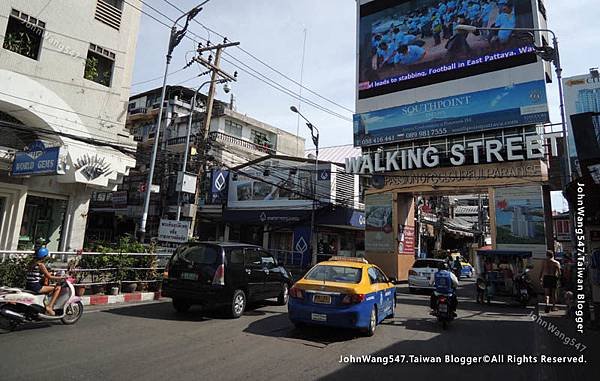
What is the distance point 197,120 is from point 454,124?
23988 millimetres

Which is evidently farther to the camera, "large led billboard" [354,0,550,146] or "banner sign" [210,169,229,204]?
"banner sign" [210,169,229,204]

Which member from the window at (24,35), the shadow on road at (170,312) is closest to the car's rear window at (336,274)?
the shadow on road at (170,312)

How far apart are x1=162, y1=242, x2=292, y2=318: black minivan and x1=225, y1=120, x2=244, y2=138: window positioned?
28.1 m

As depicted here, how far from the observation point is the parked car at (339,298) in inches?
294

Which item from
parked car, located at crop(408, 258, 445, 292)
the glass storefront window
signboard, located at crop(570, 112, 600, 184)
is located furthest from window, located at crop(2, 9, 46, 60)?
parked car, located at crop(408, 258, 445, 292)

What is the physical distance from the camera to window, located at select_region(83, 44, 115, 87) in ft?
50.0

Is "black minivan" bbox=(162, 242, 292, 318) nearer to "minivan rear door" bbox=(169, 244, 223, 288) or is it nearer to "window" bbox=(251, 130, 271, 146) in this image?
"minivan rear door" bbox=(169, 244, 223, 288)

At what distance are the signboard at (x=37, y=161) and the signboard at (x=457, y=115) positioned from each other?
20829 millimetres

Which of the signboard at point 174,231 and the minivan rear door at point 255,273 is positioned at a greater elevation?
the signboard at point 174,231

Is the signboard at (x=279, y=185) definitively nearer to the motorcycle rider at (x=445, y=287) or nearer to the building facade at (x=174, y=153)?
the building facade at (x=174, y=153)

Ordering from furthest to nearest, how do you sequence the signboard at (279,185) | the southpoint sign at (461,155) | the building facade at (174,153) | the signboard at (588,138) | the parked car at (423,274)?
the building facade at (174,153) → the signboard at (279,185) → the southpoint sign at (461,155) → the parked car at (423,274) → the signboard at (588,138)

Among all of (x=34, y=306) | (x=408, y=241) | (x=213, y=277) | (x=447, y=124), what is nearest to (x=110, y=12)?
(x=213, y=277)

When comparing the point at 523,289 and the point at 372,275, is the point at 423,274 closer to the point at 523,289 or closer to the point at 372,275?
the point at 523,289

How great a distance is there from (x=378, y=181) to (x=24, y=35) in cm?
2076
